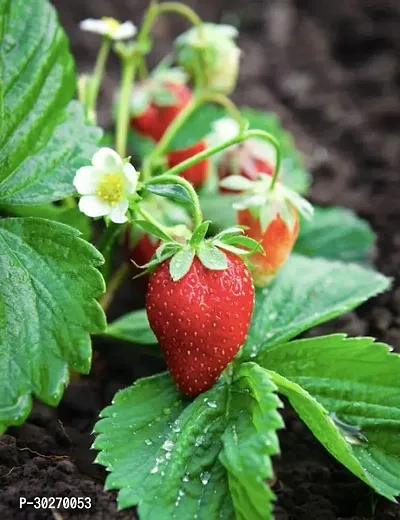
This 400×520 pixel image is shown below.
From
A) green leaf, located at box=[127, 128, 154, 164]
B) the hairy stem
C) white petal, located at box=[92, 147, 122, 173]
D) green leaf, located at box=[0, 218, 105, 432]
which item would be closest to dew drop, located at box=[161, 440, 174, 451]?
green leaf, located at box=[0, 218, 105, 432]

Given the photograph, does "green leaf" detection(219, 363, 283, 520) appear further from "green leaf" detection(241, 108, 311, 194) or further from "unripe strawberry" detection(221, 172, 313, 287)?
"green leaf" detection(241, 108, 311, 194)

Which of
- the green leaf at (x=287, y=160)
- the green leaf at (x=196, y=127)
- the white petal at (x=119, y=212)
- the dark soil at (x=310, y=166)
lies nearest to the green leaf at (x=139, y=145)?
the green leaf at (x=196, y=127)

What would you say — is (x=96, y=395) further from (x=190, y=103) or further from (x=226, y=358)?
(x=190, y=103)

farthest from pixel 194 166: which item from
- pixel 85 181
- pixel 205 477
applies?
pixel 205 477

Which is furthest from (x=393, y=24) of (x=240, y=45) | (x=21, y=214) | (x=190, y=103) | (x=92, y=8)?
(x=21, y=214)

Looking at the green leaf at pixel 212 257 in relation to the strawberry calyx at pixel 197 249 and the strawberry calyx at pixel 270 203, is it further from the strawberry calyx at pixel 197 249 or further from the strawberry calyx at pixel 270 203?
the strawberry calyx at pixel 270 203
